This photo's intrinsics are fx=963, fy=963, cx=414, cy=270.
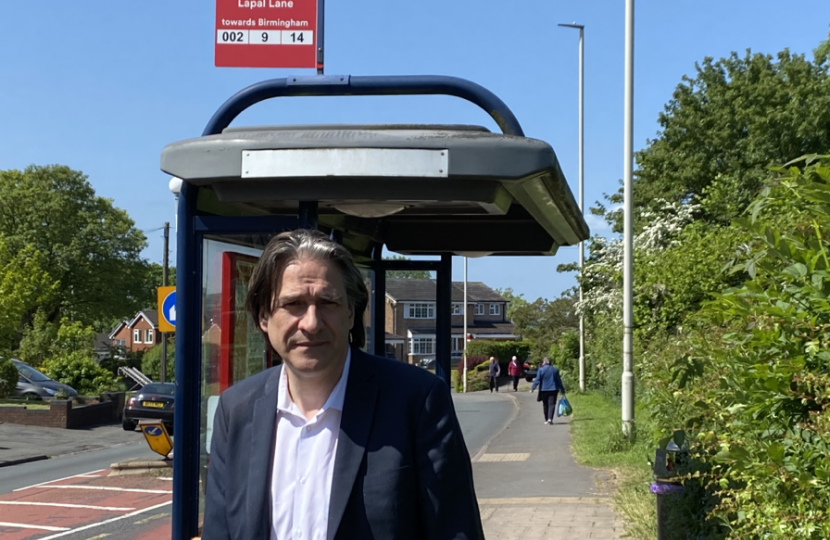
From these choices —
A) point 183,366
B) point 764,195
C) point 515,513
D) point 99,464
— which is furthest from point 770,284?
point 99,464

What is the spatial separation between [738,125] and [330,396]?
3195 cm

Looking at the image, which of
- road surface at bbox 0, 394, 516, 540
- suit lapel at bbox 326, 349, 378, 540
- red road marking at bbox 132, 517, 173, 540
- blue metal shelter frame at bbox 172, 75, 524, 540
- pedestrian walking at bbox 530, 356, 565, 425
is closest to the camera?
suit lapel at bbox 326, 349, 378, 540

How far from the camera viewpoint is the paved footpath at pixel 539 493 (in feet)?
29.0

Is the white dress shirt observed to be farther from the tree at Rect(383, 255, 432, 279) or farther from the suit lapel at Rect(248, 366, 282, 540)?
the tree at Rect(383, 255, 432, 279)

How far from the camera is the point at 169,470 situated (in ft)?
53.2

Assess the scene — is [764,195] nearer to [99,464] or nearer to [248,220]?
[248,220]

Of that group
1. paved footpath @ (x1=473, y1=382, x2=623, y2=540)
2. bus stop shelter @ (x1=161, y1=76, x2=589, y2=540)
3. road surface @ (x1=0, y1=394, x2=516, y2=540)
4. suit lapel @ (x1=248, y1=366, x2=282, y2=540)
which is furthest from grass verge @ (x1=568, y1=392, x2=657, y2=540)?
suit lapel @ (x1=248, y1=366, x2=282, y2=540)

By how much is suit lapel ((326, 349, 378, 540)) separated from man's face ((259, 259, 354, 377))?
7cm

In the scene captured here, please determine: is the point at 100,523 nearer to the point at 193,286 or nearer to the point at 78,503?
the point at 78,503

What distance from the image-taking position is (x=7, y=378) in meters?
29.9

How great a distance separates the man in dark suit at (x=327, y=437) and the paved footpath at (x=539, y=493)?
251 inches

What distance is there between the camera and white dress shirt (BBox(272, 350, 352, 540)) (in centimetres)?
233

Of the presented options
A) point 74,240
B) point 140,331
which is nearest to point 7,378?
point 74,240

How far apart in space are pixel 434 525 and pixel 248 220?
211cm
